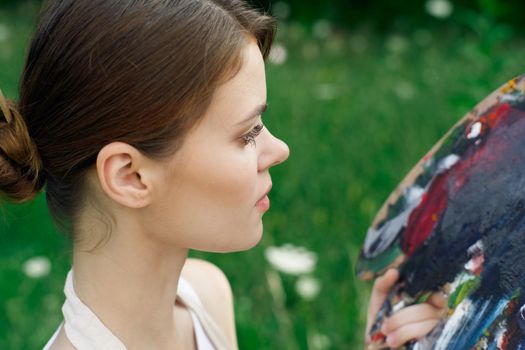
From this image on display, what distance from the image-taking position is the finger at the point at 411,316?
1405 mm

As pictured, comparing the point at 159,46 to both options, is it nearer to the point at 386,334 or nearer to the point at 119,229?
the point at 119,229

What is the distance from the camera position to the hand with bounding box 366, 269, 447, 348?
54.9 inches

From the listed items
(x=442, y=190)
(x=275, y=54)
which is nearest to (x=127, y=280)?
(x=442, y=190)

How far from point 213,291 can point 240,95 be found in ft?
1.90

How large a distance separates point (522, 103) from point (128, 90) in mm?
617

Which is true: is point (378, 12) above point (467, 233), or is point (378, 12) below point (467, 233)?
below

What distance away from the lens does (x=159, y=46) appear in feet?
4.23

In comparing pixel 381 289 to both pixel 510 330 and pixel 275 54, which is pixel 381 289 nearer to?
pixel 510 330

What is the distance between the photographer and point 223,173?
4.43 ft

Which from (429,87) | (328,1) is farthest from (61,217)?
(328,1)

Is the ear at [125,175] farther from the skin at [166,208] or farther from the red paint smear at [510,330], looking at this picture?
the red paint smear at [510,330]

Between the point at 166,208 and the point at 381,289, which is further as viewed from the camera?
the point at 381,289

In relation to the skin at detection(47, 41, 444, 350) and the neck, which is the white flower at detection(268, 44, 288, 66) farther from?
the neck

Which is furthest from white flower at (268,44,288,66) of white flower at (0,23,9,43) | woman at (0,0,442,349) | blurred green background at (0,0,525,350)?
white flower at (0,23,9,43)
